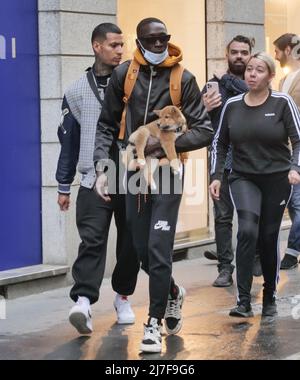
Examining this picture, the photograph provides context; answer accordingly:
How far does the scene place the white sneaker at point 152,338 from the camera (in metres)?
6.93

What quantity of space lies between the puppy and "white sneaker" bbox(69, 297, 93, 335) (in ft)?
3.29

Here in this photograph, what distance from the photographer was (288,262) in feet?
35.2

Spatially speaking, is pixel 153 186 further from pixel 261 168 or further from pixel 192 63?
pixel 192 63

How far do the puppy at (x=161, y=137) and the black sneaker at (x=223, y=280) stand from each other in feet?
9.35

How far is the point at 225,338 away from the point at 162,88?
1.74 meters

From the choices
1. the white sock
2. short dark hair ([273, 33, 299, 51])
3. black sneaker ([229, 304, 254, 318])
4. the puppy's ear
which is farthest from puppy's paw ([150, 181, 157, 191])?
short dark hair ([273, 33, 299, 51])

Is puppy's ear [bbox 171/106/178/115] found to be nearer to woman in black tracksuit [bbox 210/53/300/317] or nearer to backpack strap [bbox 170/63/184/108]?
backpack strap [bbox 170/63/184/108]

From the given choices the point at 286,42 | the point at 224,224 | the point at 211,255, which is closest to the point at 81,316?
the point at 224,224

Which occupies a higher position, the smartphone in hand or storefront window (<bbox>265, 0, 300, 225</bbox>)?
storefront window (<bbox>265, 0, 300, 225</bbox>)

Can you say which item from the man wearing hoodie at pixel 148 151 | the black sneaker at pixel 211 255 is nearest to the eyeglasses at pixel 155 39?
the man wearing hoodie at pixel 148 151

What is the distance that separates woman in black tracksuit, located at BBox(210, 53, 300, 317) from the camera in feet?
26.3
